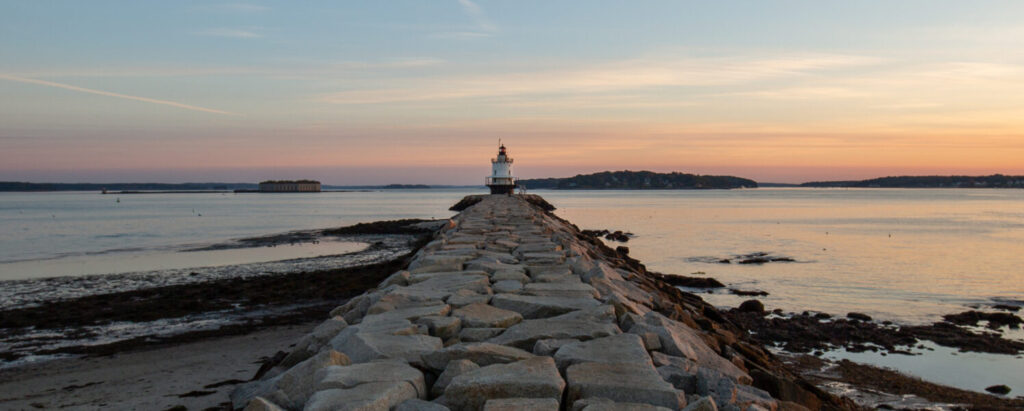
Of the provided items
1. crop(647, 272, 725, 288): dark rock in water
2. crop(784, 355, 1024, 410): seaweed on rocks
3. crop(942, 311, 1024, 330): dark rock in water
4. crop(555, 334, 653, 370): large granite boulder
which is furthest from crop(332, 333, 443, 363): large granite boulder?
crop(647, 272, 725, 288): dark rock in water

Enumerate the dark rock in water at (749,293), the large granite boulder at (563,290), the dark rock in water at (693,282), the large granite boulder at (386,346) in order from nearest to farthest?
the large granite boulder at (386,346), the large granite boulder at (563,290), the dark rock in water at (749,293), the dark rock in water at (693,282)

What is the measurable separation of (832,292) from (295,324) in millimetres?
8360

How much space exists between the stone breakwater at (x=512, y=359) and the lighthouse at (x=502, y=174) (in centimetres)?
3493

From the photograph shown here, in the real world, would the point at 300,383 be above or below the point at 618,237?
above

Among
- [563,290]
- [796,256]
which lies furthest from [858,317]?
[796,256]

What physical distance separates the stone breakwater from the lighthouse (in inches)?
1375

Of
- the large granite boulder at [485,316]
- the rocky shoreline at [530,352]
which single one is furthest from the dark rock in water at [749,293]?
the large granite boulder at [485,316]

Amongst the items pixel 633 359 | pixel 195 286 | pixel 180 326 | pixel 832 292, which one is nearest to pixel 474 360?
pixel 633 359

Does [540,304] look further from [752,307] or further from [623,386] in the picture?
[752,307]

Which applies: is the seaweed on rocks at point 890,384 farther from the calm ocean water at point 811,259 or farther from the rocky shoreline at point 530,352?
the calm ocean water at point 811,259

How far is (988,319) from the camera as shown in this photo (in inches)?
346

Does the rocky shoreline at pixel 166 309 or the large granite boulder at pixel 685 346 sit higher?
the large granite boulder at pixel 685 346

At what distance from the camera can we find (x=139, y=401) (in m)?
4.91

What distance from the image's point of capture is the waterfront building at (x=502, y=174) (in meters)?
40.2
